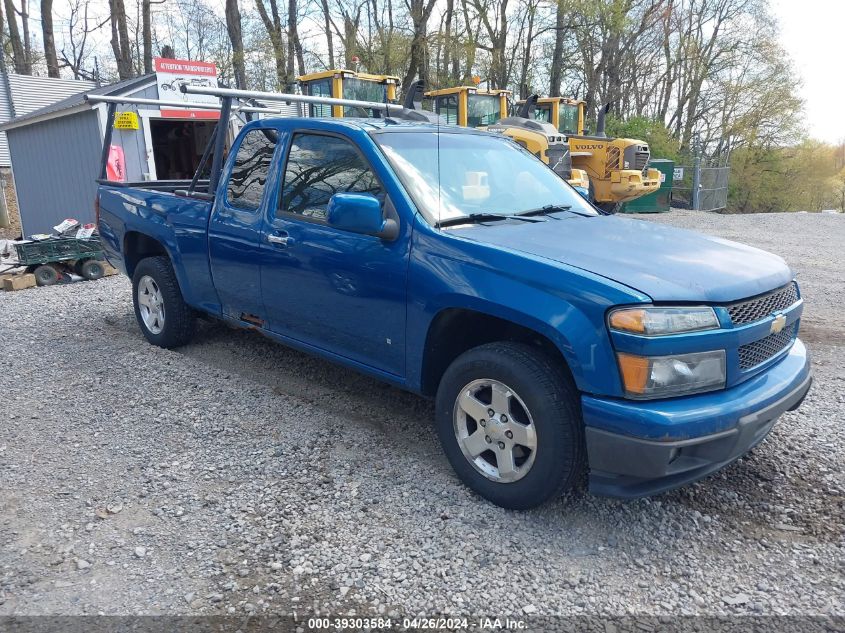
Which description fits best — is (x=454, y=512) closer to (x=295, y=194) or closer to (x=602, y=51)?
(x=295, y=194)

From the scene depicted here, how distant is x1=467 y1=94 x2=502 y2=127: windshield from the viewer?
623 inches

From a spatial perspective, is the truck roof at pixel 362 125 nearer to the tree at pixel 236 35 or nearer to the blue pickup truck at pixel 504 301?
the blue pickup truck at pixel 504 301

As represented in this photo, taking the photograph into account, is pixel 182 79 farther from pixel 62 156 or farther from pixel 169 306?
pixel 169 306

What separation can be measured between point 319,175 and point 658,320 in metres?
2.35

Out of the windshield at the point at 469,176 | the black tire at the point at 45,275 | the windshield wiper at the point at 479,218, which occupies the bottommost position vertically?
the black tire at the point at 45,275

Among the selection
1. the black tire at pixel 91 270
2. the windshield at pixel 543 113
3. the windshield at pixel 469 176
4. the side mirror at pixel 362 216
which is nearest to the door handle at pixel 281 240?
the side mirror at pixel 362 216

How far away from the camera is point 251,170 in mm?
4680

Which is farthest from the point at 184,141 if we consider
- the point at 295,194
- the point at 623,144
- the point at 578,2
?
the point at 578,2

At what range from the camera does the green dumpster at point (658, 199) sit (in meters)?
21.2

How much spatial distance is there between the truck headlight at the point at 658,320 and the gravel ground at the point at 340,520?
105cm

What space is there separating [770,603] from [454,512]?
4.61ft

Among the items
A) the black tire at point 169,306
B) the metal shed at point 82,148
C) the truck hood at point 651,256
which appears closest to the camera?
the truck hood at point 651,256

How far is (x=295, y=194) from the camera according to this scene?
4301 mm

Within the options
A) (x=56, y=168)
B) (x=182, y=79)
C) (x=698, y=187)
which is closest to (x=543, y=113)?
(x=698, y=187)
